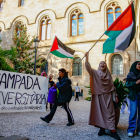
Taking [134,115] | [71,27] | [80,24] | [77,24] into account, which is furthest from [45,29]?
[134,115]

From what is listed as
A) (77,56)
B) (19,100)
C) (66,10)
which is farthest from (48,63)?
(19,100)

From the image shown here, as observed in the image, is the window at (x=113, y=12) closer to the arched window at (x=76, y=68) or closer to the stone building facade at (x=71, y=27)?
the stone building facade at (x=71, y=27)

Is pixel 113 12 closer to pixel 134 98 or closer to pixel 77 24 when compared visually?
pixel 77 24

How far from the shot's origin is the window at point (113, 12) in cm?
1338

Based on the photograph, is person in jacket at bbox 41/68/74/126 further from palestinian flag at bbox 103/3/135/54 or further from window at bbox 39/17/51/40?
window at bbox 39/17/51/40

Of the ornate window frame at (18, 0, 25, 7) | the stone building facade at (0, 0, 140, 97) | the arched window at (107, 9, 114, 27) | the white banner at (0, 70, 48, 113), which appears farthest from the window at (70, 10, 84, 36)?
the white banner at (0, 70, 48, 113)

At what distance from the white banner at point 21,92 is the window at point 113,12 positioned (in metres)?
10.7

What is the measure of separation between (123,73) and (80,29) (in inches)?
253

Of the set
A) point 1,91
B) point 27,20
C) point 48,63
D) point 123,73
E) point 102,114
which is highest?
point 27,20

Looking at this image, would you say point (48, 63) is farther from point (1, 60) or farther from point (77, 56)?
point (1, 60)

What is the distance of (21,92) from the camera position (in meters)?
5.30

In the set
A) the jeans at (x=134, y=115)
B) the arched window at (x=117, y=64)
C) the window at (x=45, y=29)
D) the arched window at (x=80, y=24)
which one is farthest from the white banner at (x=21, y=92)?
the window at (x=45, y=29)

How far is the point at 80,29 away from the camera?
579 inches

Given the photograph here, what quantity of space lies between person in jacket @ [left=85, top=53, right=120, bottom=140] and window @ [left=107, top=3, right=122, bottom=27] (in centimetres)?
1157
